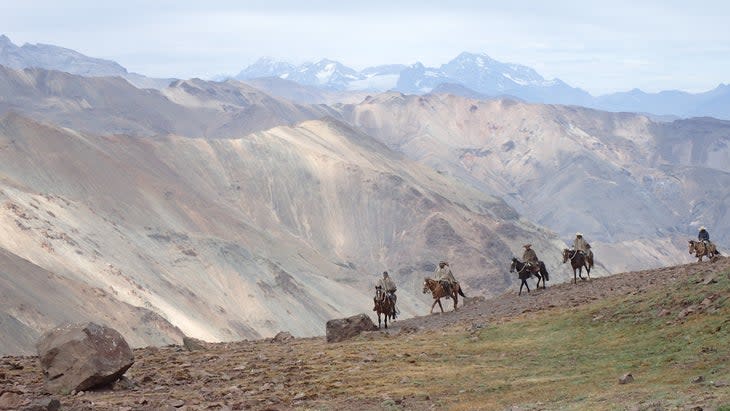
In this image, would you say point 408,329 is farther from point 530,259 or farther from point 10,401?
point 10,401

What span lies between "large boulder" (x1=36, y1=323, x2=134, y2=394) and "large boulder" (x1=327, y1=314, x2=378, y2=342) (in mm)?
11975

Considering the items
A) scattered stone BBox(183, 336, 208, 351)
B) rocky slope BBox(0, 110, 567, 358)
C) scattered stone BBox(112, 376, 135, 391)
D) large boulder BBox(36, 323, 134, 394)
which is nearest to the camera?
large boulder BBox(36, 323, 134, 394)

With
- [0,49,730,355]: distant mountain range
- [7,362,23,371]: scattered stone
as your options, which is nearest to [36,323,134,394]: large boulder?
[7,362,23,371]: scattered stone

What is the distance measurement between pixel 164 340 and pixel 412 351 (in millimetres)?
67634

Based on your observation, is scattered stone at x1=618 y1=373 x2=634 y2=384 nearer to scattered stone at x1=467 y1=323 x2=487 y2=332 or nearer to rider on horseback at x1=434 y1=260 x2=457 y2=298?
scattered stone at x1=467 y1=323 x2=487 y2=332

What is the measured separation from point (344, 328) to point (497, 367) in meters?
9.55

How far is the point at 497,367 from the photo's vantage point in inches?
960

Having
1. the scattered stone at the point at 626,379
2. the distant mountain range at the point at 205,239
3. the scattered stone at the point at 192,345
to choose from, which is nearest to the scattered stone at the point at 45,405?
the scattered stone at the point at 626,379

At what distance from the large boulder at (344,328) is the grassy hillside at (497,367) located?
143cm

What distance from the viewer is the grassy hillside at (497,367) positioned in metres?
19.1

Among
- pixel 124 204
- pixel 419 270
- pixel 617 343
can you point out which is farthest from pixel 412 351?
pixel 419 270

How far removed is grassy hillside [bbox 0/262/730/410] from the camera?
19.1 metres

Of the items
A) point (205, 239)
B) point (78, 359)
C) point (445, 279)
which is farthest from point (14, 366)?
point (205, 239)

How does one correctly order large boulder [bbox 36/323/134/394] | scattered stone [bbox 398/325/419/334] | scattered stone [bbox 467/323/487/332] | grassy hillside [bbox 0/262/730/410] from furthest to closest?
scattered stone [bbox 398/325/419/334]
scattered stone [bbox 467/323/487/332]
large boulder [bbox 36/323/134/394]
grassy hillside [bbox 0/262/730/410]
